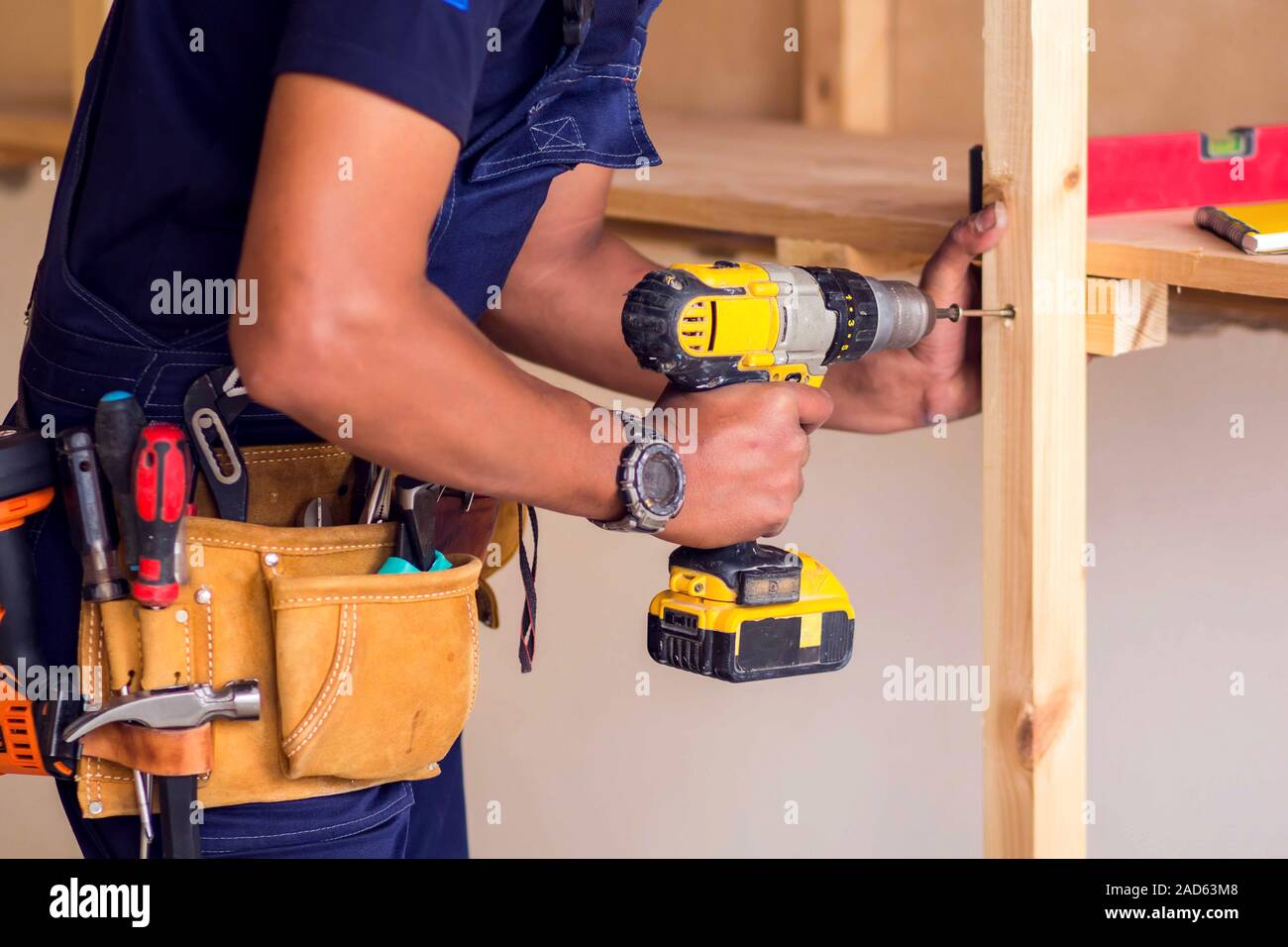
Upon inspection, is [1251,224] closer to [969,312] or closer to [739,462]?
[969,312]

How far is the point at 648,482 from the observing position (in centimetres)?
98

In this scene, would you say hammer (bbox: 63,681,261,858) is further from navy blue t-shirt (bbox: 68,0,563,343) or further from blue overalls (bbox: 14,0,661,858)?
navy blue t-shirt (bbox: 68,0,563,343)

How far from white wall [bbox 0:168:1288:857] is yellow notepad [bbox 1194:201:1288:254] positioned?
598 mm

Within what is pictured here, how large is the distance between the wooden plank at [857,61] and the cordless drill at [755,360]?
116cm

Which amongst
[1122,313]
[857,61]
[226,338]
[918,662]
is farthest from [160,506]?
[857,61]

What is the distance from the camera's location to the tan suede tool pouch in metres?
0.99

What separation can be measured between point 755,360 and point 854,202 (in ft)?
1.37

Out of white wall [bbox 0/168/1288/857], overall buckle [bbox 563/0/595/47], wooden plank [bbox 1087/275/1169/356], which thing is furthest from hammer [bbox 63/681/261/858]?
white wall [bbox 0/168/1288/857]

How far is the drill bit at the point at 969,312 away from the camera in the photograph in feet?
3.74

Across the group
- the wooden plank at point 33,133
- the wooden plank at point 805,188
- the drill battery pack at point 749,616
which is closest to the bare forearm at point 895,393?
the wooden plank at point 805,188

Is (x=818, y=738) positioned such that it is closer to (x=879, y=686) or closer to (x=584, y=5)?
(x=879, y=686)

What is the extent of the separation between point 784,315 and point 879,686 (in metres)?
1.20

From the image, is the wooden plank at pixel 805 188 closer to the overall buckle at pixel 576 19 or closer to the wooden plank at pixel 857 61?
the wooden plank at pixel 857 61

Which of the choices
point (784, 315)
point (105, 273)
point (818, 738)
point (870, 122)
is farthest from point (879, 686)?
point (105, 273)
